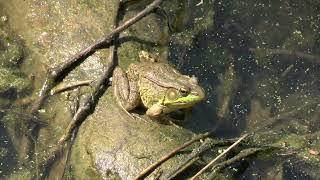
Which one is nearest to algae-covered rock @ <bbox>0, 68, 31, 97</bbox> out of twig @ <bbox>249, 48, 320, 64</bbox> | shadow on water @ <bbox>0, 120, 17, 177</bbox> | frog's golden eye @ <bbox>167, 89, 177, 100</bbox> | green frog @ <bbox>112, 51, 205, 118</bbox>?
shadow on water @ <bbox>0, 120, 17, 177</bbox>

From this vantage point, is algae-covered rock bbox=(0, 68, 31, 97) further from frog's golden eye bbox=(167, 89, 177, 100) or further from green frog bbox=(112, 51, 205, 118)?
frog's golden eye bbox=(167, 89, 177, 100)

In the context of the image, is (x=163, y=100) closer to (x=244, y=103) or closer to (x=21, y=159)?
(x=244, y=103)

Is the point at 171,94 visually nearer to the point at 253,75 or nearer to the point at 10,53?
the point at 253,75

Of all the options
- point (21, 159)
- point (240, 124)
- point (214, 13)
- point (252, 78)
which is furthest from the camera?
point (214, 13)

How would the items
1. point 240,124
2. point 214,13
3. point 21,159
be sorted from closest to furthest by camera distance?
point 21,159, point 240,124, point 214,13

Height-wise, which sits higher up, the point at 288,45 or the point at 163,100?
the point at 288,45

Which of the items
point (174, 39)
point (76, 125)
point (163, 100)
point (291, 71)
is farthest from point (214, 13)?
point (76, 125)

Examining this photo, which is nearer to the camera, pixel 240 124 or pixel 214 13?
pixel 240 124
